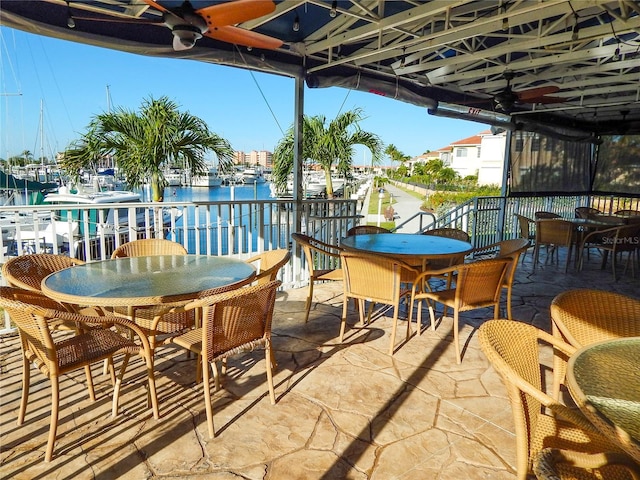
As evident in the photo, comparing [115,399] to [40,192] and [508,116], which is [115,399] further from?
[40,192]

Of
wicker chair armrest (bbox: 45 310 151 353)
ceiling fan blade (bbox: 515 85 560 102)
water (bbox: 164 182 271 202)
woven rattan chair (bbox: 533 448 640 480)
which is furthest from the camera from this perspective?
water (bbox: 164 182 271 202)

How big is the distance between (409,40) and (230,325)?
3.81 meters

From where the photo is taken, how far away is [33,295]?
221 cm

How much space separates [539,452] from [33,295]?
244 centimetres

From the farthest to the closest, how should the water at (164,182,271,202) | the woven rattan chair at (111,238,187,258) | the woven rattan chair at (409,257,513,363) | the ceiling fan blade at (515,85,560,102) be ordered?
the water at (164,182,271,202)
the ceiling fan blade at (515,85,560,102)
the woven rattan chair at (111,238,187,258)
the woven rattan chair at (409,257,513,363)

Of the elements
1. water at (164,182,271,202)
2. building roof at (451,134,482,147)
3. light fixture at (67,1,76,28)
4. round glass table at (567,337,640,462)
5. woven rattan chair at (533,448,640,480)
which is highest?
building roof at (451,134,482,147)

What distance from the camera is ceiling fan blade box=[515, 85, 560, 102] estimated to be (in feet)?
16.1

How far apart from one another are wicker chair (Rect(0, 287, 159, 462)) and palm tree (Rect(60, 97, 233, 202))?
354cm

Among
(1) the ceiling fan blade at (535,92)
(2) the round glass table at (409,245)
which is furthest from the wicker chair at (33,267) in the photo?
(1) the ceiling fan blade at (535,92)

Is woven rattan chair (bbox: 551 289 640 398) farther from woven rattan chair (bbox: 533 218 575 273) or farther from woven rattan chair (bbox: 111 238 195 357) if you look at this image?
woven rattan chair (bbox: 533 218 575 273)

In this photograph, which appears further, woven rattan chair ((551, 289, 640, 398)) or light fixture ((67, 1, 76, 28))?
light fixture ((67, 1, 76, 28))

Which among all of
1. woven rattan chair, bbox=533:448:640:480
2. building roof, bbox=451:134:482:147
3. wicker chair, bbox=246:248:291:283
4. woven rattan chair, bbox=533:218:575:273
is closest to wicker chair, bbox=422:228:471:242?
wicker chair, bbox=246:248:291:283

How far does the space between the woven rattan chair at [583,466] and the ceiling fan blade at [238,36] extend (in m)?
3.12

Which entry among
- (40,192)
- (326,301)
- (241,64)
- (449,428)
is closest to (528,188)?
(326,301)
